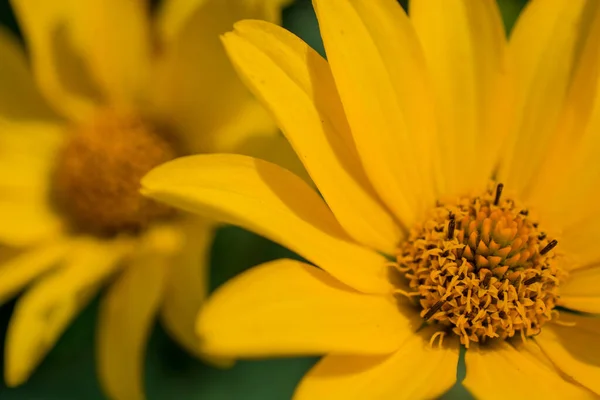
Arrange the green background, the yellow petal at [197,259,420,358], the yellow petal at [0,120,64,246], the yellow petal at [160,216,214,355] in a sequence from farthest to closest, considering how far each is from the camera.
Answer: the green background < the yellow petal at [0,120,64,246] < the yellow petal at [160,216,214,355] < the yellow petal at [197,259,420,358]

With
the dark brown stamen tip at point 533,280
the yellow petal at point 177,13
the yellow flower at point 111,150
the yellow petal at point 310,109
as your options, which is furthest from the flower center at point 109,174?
the dark brown stamen tip at point 533,280

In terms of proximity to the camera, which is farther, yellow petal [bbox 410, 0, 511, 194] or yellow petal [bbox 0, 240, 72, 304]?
yellow petal [bbox 0, 240, 72, 304]

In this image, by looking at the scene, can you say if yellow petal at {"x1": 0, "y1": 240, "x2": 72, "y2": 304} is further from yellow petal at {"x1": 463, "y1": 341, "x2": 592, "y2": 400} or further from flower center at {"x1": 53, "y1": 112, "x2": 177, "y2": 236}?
yellow petal at {"x1": 463, "y1": 341, "x2": 592, "y2": 400}

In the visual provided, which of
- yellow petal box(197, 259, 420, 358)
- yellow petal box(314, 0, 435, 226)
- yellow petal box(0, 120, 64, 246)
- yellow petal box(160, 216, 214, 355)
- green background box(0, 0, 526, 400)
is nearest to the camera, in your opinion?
yellow petal box(197, 259, 420, 358)

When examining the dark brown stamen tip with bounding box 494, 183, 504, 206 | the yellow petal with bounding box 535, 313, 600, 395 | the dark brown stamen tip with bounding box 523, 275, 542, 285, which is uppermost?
the dark brown stamen tip with bounding box 494, 183, 504, 206

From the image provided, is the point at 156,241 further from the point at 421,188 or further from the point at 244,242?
the point at 421,188

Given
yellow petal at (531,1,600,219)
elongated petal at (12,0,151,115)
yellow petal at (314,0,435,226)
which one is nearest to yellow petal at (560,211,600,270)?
yellow petal at (531,1,600,219)

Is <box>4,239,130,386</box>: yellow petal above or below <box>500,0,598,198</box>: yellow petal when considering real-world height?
below
